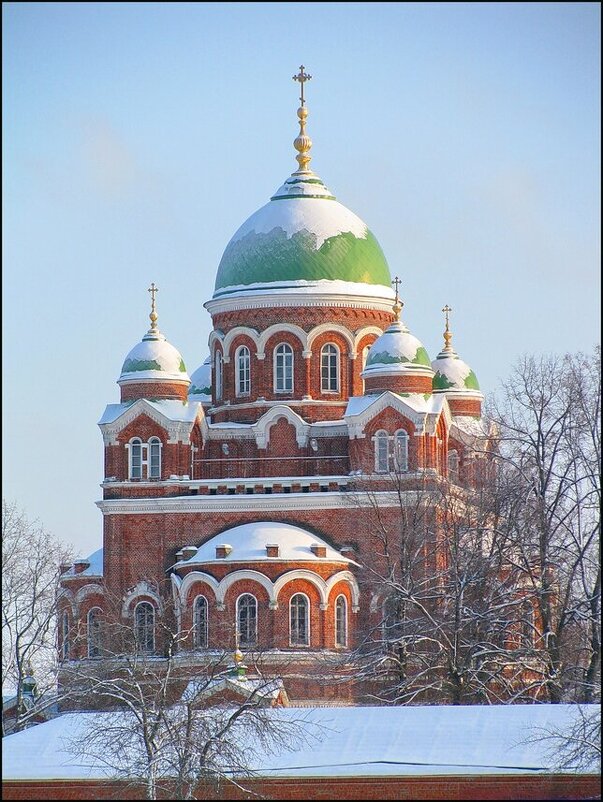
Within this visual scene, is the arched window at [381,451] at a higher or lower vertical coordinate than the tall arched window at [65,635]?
higher

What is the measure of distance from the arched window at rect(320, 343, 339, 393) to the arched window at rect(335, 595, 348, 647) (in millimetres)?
6116

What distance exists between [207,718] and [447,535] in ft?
50.3

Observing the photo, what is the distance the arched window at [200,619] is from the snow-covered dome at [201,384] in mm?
8703

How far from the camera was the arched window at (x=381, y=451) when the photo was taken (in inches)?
2179

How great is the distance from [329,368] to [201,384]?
5008 mm

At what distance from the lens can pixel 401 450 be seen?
182 ft

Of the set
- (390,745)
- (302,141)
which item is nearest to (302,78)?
(302,141)

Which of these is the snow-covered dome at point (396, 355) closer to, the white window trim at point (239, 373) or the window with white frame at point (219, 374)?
the white window trim at point (239, 373)

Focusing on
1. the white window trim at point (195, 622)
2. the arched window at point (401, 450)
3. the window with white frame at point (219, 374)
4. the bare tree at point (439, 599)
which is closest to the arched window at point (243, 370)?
the window with white frame at point (219, 374)

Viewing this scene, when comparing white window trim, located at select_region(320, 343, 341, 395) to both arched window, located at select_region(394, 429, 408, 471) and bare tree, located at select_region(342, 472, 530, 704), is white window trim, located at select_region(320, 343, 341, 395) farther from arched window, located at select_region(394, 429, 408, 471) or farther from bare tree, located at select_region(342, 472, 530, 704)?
bare tree, located at select_region(342, 472, 530, 704)

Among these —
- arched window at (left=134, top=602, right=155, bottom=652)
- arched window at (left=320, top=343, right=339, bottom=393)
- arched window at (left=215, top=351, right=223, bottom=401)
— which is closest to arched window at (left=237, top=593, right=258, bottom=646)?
arched window at (left=134, top=602, right=155, bottom=652)

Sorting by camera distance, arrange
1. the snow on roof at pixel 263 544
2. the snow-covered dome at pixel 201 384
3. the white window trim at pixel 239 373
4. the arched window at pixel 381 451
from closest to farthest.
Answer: the snow on roof at pixel 263 544, the arched window at pixel 381 451, the white window trim at pixel 239 373, the snow-covered dome at pixel 201 384

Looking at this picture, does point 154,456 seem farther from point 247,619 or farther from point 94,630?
point 247,619

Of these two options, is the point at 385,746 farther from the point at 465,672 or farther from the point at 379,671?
the point at 379,671
